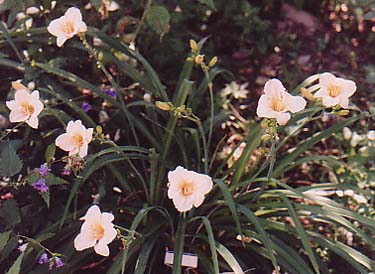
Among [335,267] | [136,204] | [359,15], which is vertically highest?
[359,15]

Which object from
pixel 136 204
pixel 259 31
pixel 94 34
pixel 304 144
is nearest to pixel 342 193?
pixel 304 144

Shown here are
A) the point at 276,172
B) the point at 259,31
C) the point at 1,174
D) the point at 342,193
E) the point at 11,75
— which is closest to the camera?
the point at 1,174

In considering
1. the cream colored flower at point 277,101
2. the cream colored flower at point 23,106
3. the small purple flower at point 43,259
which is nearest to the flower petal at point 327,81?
the cream colored flower at point 277,101

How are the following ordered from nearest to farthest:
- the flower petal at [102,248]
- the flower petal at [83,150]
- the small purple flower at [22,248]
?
1. the flower petal at [102,248]
2. the flower petal at [83,150]
3. the small purple flower at [22,248]

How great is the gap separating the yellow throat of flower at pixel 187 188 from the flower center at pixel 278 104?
27 cm

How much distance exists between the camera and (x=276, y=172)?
191 centimetres

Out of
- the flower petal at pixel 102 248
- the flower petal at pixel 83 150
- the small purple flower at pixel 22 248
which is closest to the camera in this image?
the flower petal at pixel 102 248

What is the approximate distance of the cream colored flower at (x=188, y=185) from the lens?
1469 millimetres

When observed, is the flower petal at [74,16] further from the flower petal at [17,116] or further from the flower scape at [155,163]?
the flower petal at [17,116]

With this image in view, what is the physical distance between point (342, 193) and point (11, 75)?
1174mm

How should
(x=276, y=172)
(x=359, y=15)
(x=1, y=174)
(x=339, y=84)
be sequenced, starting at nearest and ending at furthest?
1. (x=339, y=84)
2. (x=1, y=174)
3. (x=276, y=172)
4. (x=359, y=15)

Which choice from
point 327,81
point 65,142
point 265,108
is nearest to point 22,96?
point 65,142

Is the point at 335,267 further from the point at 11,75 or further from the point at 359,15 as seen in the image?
the point at 359,15

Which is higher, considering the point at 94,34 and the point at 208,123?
the point at 94,34
